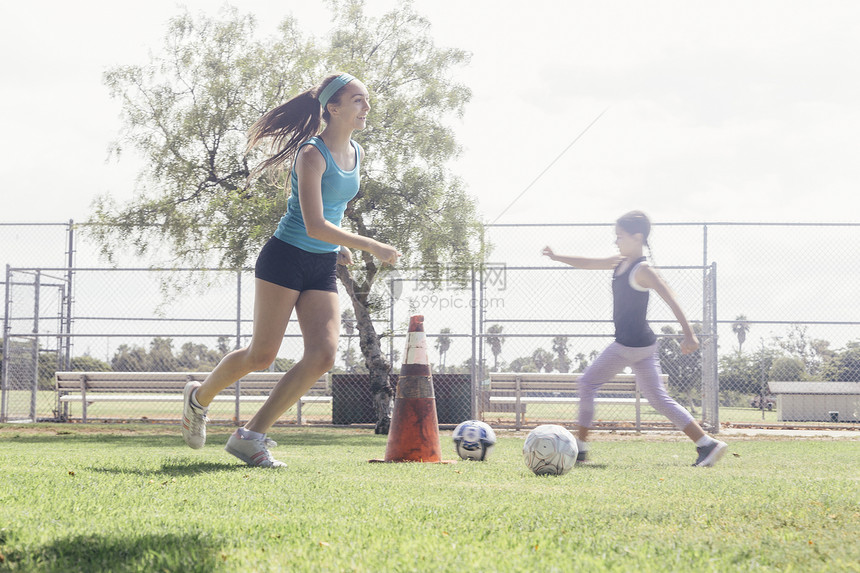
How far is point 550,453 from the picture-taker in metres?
4.96

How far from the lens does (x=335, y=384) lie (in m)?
12.8

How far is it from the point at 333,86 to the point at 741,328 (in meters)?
12.0

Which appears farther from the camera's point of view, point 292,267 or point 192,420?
point 192,420

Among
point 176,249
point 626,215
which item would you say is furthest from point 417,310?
point 626,215

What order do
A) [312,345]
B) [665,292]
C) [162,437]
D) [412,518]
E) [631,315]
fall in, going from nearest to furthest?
1. [412,518]
2. [312,345]
3. [665,292]
4. [631,315]
5. [162,437]

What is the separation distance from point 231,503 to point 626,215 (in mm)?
4356

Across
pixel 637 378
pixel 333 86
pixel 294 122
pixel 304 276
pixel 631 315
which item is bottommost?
pixel 637 378

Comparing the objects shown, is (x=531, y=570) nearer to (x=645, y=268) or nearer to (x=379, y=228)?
(x=645, y=268)

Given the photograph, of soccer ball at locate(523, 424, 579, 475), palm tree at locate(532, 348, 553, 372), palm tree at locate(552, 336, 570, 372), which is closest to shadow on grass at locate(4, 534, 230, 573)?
soccer ball at locate(523, 424, 579, 475)

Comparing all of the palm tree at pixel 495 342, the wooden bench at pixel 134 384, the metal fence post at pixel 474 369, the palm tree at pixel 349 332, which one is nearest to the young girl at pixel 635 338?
the metal fence post at pixel 474 369

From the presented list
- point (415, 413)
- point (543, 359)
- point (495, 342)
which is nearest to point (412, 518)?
point (415, 413)

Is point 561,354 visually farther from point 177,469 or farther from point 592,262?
point 177,469

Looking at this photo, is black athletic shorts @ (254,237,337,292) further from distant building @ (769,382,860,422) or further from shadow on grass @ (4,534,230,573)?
distant building @ (769,382,860,422)

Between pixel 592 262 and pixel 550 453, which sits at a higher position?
pixel 592 262
